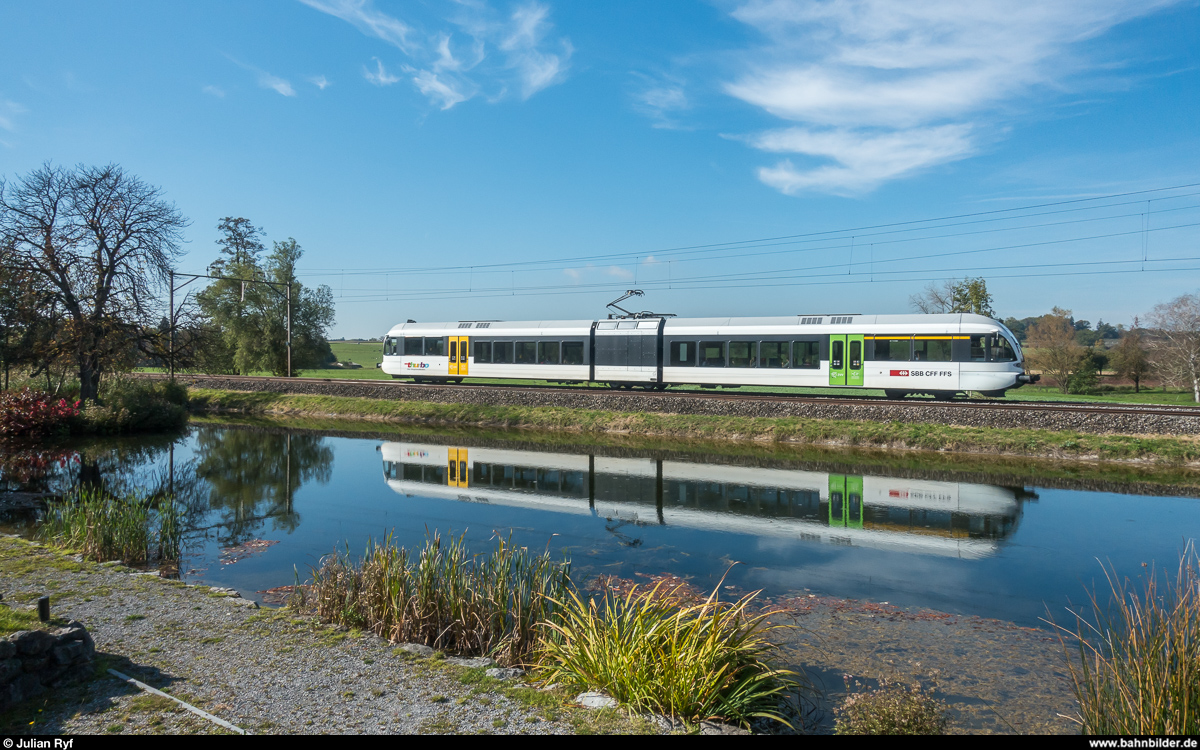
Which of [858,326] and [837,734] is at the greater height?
[858,326]

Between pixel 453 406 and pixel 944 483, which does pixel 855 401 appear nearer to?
pixel 944 483

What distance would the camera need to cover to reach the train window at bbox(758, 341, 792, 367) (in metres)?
25.6

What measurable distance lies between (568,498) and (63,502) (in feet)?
32.7

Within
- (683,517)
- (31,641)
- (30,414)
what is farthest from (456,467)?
(30,414)

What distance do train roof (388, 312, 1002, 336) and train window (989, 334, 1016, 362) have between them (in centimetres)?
53

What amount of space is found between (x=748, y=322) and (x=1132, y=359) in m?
29.2

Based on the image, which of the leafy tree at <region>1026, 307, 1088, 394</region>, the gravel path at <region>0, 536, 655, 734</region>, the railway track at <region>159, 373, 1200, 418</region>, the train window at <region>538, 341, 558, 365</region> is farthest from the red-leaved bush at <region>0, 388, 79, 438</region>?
the leafy tree at <region>1026, 307, 1088, 394</region>

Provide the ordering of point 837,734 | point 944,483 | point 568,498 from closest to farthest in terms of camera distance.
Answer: point 837,734 < point 568,498 < point 944,483

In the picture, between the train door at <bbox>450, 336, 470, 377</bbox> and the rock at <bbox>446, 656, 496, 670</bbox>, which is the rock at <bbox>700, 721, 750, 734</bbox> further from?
the train door at <bbox>450, 336, 470, 377</bbox>

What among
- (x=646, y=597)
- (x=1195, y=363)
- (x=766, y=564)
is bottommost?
(x=766, y=564)

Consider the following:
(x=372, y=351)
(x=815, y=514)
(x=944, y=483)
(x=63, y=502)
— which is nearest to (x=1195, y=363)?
(x=944, y=483)

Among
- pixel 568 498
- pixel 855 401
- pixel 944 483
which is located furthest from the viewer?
pixel 855 401

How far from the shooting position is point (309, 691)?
5.20 meters

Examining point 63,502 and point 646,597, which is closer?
point 646,597
